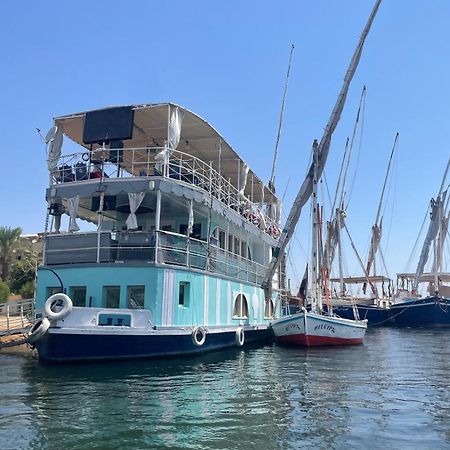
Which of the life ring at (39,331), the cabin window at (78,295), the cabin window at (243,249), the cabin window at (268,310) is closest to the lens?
the life ring at (39,331)

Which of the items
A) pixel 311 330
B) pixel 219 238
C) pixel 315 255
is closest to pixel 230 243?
pixel 219 238

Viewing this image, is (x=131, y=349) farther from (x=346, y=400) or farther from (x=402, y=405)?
(x=402, y=405)

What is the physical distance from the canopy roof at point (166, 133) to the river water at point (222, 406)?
31.1 feet

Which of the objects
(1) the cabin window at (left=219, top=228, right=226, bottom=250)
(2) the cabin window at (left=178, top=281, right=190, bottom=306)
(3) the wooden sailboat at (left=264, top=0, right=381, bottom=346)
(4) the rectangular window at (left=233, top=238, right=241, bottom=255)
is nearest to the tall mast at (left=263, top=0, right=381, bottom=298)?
(3) the wooden sailboat at (left=264, top=0, right=381, bottom=346)

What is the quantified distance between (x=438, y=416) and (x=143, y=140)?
17133 millimetres

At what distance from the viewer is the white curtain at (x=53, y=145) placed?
20.3 m

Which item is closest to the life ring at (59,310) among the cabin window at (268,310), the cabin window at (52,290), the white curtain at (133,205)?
the cabin window at (52,290)

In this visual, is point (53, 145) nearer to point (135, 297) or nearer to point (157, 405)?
point (135, 297)

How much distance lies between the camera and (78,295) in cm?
1859

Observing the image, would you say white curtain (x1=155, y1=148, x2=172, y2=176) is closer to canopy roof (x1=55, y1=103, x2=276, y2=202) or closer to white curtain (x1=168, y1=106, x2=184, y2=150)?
white curtain (x1=168, y1=106, x2=184, y2=150)

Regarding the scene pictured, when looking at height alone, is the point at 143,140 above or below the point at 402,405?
above

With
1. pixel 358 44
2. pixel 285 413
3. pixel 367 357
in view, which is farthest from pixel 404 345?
pixel 285 413

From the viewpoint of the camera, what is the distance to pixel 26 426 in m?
9.49

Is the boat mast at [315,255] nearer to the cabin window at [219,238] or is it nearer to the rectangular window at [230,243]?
the rectangular window at [230,243]
